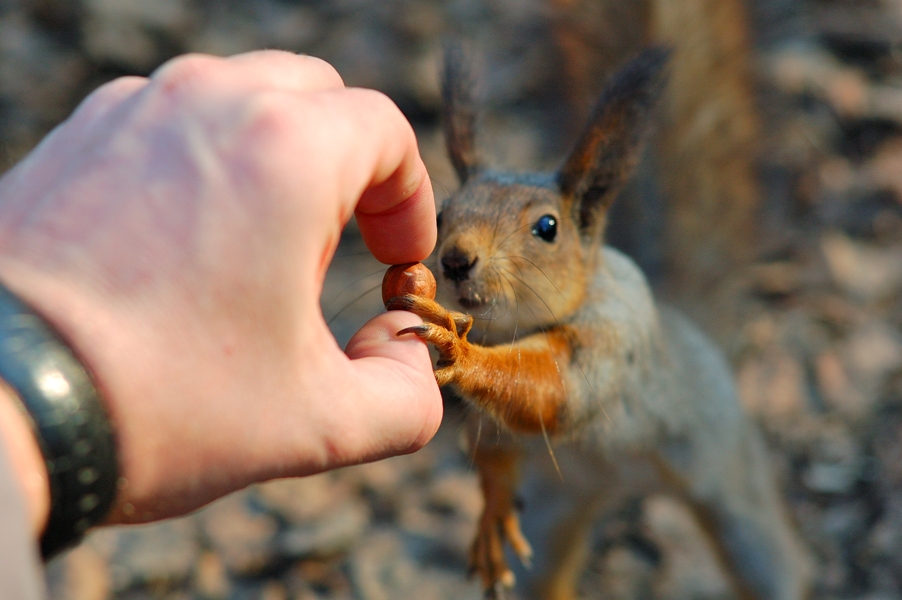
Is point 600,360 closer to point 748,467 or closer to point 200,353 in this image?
point 748,467

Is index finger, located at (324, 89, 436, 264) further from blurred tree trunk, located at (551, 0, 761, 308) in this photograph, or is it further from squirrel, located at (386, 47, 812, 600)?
blurred tree trunk, located at (551, 0, 761, 308)

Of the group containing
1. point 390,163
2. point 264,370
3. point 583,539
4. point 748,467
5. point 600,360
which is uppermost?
point 390,163

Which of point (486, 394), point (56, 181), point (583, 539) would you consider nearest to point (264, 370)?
point (56, 181)

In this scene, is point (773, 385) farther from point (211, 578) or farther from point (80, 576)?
point (80, 576)

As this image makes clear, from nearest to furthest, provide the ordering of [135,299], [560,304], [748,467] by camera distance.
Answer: [135,299], [560,304], [748,467]

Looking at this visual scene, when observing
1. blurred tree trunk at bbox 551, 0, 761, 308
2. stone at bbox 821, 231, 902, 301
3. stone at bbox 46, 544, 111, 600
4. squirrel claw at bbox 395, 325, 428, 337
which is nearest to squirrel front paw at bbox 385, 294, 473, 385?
squirrel claw at bbox 395, 325, 428, 337

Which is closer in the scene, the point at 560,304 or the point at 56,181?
the point at 56,181

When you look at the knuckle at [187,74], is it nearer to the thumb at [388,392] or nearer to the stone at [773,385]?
the thumb at [388,392]
